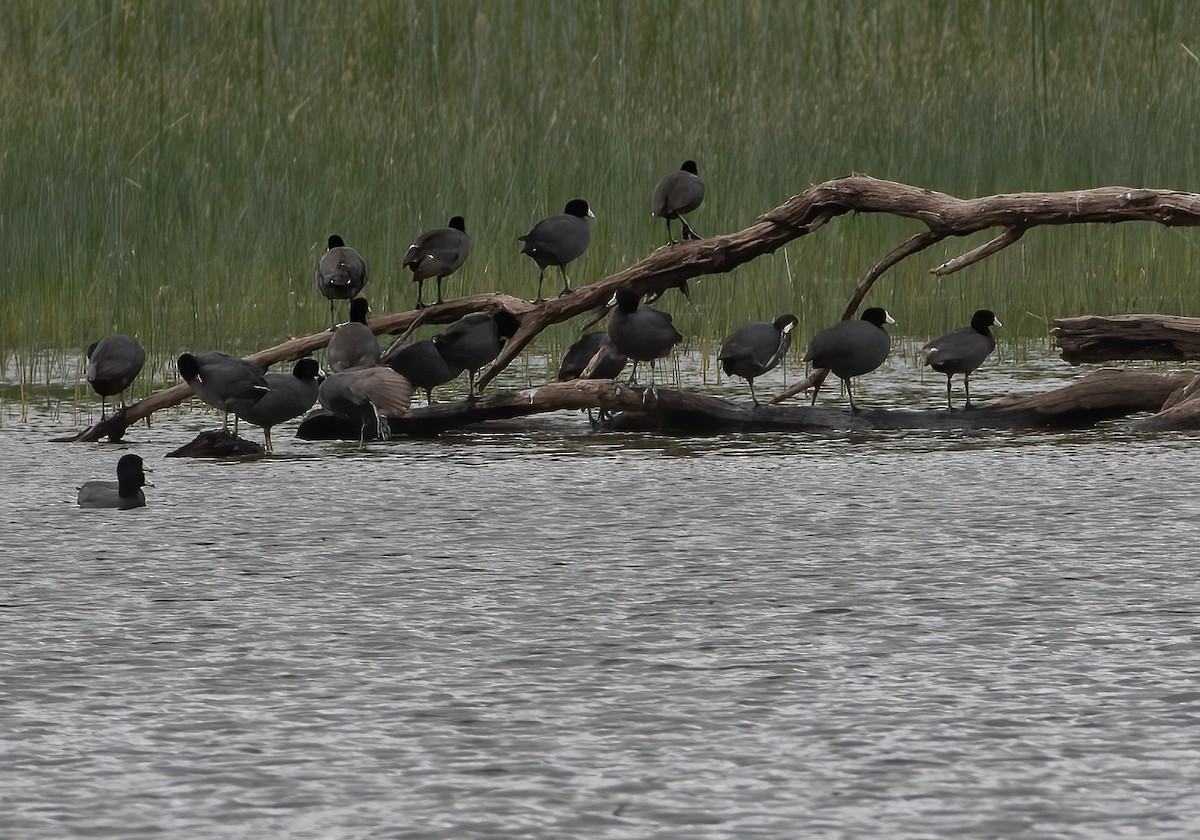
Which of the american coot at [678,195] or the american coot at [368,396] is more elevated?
the american coot at [678,195]

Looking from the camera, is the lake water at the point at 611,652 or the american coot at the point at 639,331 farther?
the american coot at the point at 639,331

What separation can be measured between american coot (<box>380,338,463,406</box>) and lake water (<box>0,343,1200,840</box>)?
203cm

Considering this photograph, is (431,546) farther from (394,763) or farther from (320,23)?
(320,23)

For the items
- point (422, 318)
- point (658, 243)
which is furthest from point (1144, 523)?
point (658, 243)

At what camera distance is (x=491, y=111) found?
15.1 m

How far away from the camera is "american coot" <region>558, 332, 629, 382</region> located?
35.6 ft

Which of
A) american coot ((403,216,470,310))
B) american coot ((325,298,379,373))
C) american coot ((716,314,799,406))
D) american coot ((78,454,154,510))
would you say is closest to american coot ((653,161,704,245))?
american coot ((403,216,470,310))

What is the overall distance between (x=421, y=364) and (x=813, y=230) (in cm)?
207

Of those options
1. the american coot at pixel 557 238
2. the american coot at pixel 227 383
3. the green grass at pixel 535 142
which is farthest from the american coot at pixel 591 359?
the green grass at pixel 535 142

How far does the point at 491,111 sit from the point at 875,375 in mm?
4265

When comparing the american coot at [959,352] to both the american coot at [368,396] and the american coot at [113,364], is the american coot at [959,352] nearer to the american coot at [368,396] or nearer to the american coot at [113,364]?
the american coot at [368,396]

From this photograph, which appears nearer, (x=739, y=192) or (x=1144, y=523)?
(x=1144, y=523)

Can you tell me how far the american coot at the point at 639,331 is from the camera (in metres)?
10.3

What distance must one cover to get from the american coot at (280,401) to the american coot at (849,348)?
7.76 ft
